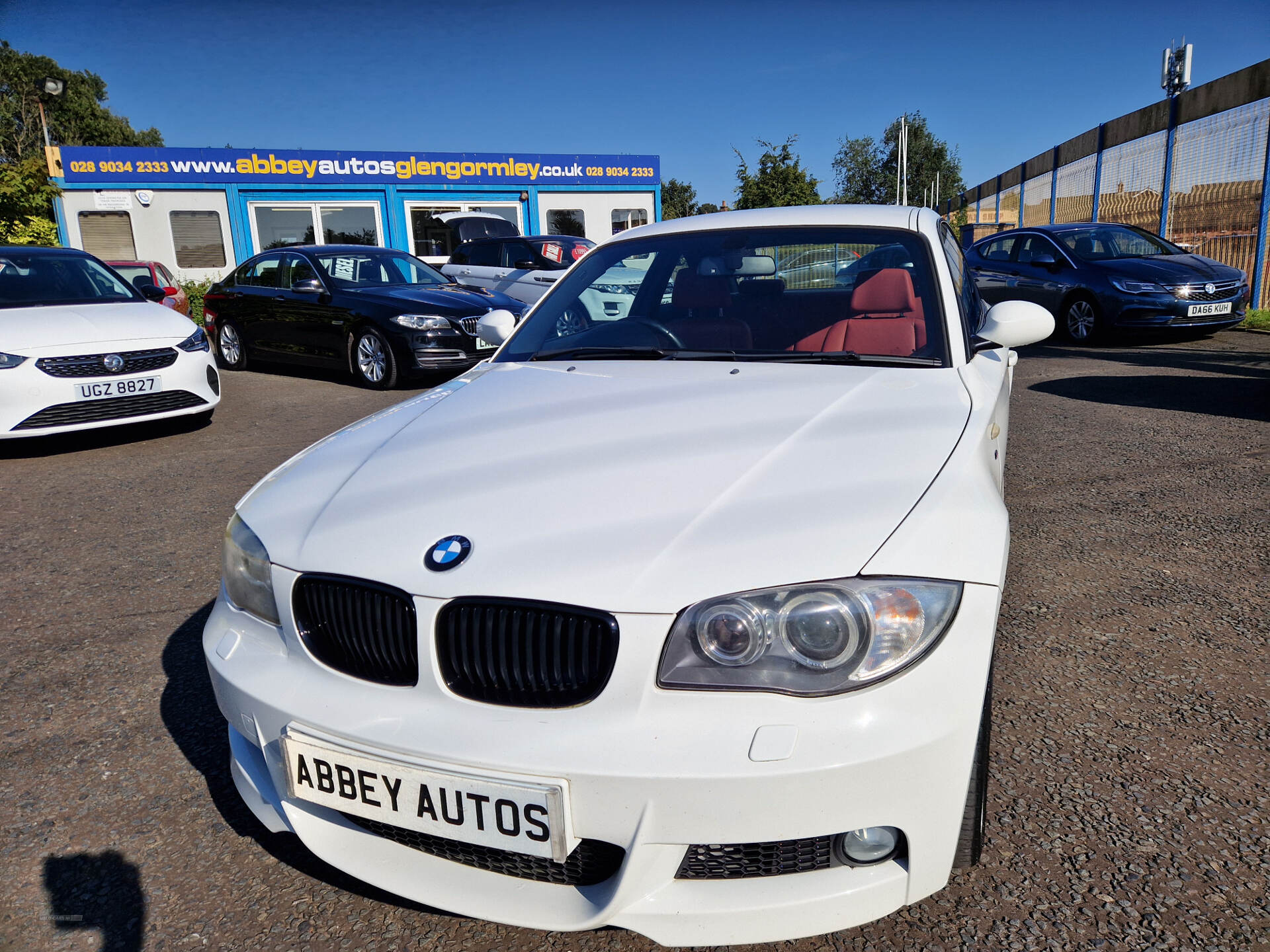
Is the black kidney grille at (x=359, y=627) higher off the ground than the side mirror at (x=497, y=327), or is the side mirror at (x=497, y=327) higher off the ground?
the side mirror at (x=497, y=327)

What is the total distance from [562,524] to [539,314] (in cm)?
177

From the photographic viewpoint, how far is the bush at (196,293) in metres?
19.0

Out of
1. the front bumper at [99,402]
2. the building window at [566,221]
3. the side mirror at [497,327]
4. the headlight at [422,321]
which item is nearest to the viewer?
the side mirror at [497,327]

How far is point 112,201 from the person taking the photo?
19.6 meters

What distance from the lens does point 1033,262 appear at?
37.5 feet

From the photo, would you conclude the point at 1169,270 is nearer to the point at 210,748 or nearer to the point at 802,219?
the point at 802,219

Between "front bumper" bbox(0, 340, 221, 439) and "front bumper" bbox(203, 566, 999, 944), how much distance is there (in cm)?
590

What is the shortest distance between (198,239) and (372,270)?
12.8m

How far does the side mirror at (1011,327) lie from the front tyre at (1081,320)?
28.2ft

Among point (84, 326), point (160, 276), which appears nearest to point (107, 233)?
point (160, 276)

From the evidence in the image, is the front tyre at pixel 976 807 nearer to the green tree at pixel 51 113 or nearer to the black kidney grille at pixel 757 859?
the black kidney grille at pixel 757 859

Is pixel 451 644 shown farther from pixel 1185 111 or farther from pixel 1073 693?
pixel 1185 111

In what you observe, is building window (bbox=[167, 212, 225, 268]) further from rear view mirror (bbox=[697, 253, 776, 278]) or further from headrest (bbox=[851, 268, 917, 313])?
headrest (bbox=[851, 268, 917, 313])

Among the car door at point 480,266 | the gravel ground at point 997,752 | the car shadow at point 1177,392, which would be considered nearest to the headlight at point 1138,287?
the car shadow at point 1177,392
